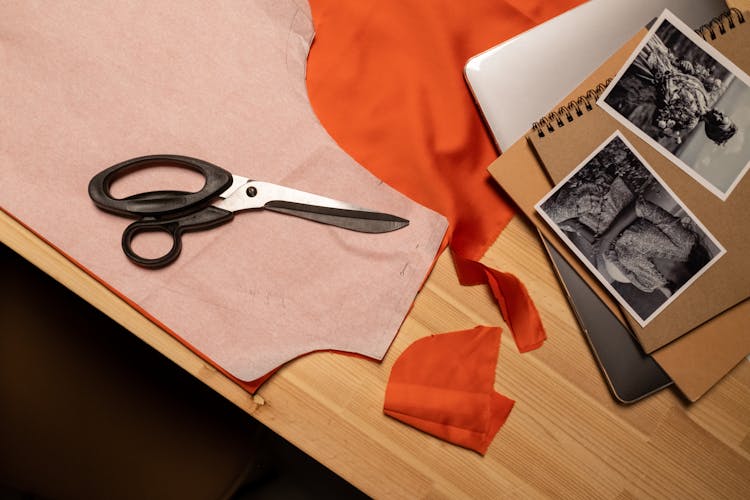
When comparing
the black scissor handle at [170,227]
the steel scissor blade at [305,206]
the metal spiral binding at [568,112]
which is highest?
the metal spiral binding at [568,112]

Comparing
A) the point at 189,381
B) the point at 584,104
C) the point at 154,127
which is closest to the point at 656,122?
the point at 584,104

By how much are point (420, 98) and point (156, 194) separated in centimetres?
28

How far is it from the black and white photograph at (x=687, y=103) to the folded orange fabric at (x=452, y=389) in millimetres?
248

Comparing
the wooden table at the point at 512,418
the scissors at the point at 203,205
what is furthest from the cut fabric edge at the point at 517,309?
the scissors at the point at 203,205

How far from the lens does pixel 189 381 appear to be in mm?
743

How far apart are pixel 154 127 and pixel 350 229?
0.70 feet

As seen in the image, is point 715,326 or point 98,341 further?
point 98,341

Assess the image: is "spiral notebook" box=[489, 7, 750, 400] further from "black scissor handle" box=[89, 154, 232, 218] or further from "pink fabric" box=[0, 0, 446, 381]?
"black scissor handle" box=[89, 154, 232, 218]

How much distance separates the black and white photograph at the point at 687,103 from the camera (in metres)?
0.60

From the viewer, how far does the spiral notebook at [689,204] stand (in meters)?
0.59

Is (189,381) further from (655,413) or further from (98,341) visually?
(655,413)

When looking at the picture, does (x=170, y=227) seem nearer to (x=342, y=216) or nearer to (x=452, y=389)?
(x=342, y=216)

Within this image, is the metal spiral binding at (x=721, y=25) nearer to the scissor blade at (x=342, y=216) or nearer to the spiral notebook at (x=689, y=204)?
the spiral notebook at (x=689, y=204)

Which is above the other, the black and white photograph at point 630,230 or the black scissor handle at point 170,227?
the black and white photograph at point 630,230
